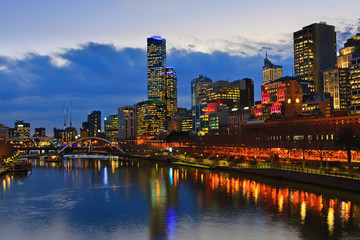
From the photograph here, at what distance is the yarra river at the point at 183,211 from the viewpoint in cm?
2969

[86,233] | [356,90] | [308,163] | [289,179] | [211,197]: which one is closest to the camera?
[86,233]

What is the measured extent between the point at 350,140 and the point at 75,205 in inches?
1515

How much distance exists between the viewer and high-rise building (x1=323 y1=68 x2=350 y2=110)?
184375 mm

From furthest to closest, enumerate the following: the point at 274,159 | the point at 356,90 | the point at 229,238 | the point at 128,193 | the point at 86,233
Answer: the point at 356,90 < the point at 274,159 < the point at 128,193 < the point at 86,233 < the point at 229,238

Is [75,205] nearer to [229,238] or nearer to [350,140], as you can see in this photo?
[229,238]

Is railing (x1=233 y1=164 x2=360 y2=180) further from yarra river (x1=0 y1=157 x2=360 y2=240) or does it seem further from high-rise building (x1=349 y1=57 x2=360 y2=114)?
high-rise building (x1=349 y1=57 x2=360 y2=114)

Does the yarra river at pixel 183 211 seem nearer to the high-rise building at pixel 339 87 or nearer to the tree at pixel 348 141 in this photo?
the tree at pixel 348 141

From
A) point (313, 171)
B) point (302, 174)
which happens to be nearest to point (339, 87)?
point (302, 174)

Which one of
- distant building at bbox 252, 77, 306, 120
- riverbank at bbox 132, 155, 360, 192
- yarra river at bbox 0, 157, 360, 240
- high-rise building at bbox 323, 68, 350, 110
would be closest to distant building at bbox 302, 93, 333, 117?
distant building at bbox 252, 77, 306, 120

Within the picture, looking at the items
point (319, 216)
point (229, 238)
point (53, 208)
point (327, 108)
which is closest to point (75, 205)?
point (53, 208)

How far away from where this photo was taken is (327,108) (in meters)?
158

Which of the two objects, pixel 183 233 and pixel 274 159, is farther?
pixel 274 159

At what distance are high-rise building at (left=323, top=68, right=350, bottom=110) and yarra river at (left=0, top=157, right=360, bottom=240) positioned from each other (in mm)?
143017

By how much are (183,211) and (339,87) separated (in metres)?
170
